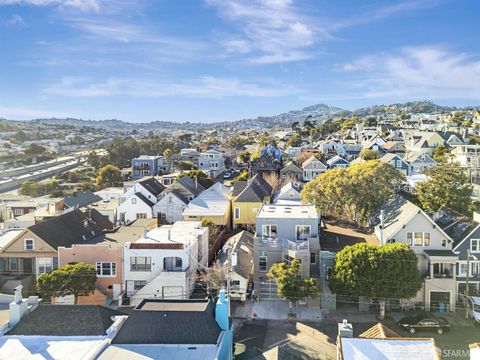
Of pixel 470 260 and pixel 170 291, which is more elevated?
pixel 470 260

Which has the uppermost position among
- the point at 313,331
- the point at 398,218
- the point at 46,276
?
the point at 398,218

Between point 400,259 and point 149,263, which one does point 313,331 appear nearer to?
point 400,259

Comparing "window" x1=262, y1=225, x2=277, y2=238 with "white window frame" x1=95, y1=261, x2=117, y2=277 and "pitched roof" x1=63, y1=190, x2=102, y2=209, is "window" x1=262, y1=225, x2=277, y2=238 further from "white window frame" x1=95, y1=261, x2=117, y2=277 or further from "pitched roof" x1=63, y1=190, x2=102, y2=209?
"pitched roof" x1=63, y1=190, x2=102, y2=209

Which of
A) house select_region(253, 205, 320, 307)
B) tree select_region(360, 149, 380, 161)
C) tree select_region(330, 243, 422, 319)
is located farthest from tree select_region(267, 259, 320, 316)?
tree select_region(360, 149, 380, 161)

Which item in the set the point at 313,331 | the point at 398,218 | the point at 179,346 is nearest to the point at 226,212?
the point at 398,218

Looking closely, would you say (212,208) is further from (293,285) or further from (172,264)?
(293,285)

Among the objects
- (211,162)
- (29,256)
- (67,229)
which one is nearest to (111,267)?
(29,256)
